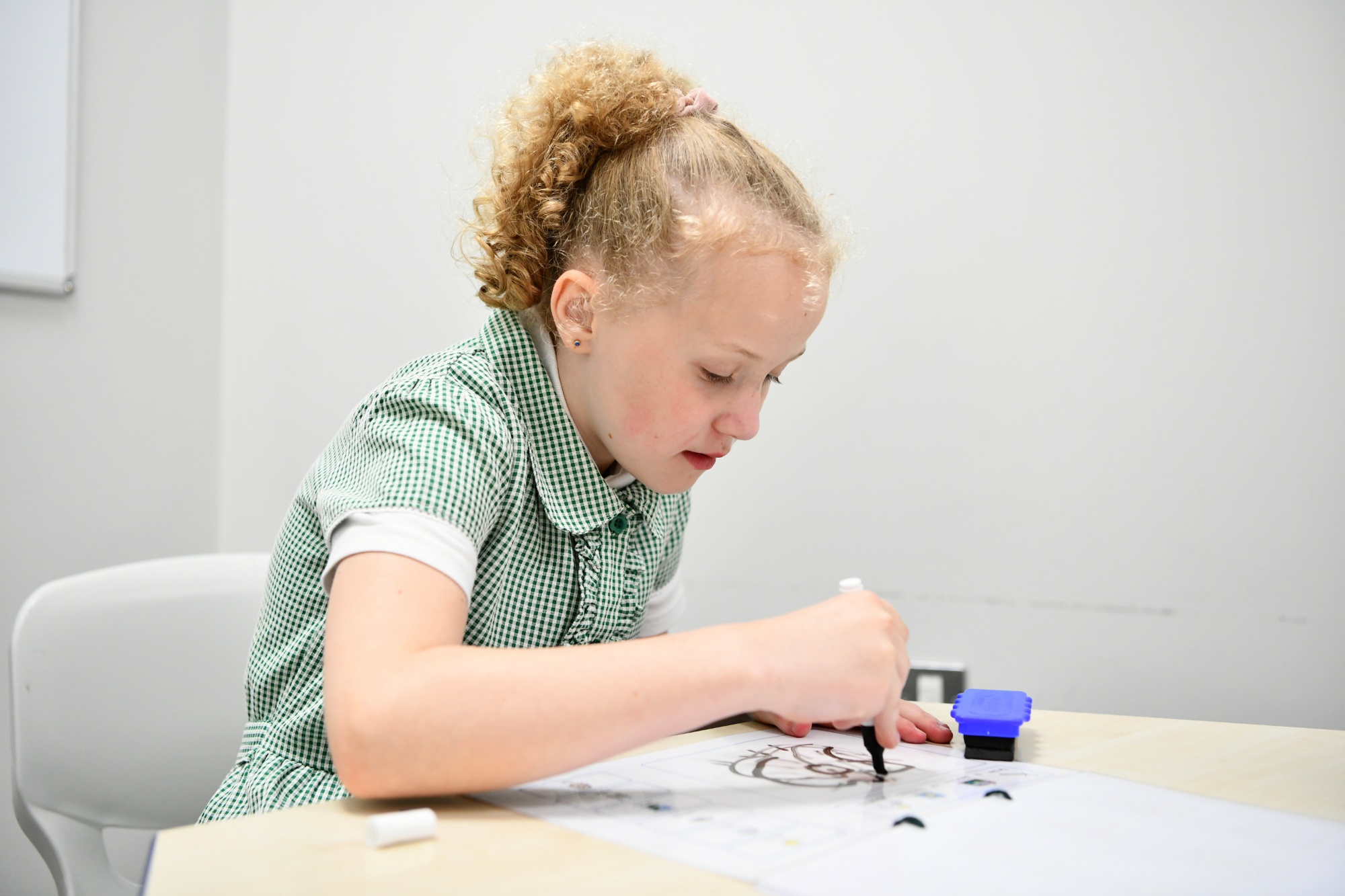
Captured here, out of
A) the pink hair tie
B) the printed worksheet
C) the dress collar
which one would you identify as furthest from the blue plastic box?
the pink hair tie

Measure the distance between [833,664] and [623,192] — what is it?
394mm

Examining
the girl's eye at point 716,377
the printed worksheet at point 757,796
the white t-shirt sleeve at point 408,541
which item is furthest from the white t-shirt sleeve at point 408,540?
the girl's eye at point 716,377

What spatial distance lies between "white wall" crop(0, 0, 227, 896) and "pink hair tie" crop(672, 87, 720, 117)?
0.97 m

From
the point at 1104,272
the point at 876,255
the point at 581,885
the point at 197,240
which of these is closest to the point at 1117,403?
the point at 1104,272

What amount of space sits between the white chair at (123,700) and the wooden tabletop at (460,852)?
477 millimetres

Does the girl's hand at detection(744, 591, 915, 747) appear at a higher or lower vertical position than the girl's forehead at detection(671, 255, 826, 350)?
lower

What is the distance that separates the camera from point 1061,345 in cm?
119

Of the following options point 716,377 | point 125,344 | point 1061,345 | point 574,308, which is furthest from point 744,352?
point 125,344

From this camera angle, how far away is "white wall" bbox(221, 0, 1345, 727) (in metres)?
1.10

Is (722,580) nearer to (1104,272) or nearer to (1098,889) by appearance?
(1104,272)

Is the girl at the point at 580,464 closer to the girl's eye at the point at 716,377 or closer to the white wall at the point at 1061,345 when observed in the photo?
the girl's eye at the point at 716,377

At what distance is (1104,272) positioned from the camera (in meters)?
A: 1.17

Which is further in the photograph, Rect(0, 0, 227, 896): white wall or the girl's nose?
Rect(0, 0, 227, 896): white wall

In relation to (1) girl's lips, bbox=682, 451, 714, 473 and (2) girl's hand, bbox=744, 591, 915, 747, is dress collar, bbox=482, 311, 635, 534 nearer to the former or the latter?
(1) girl's lips, bbox=682, 451, 714, 473
